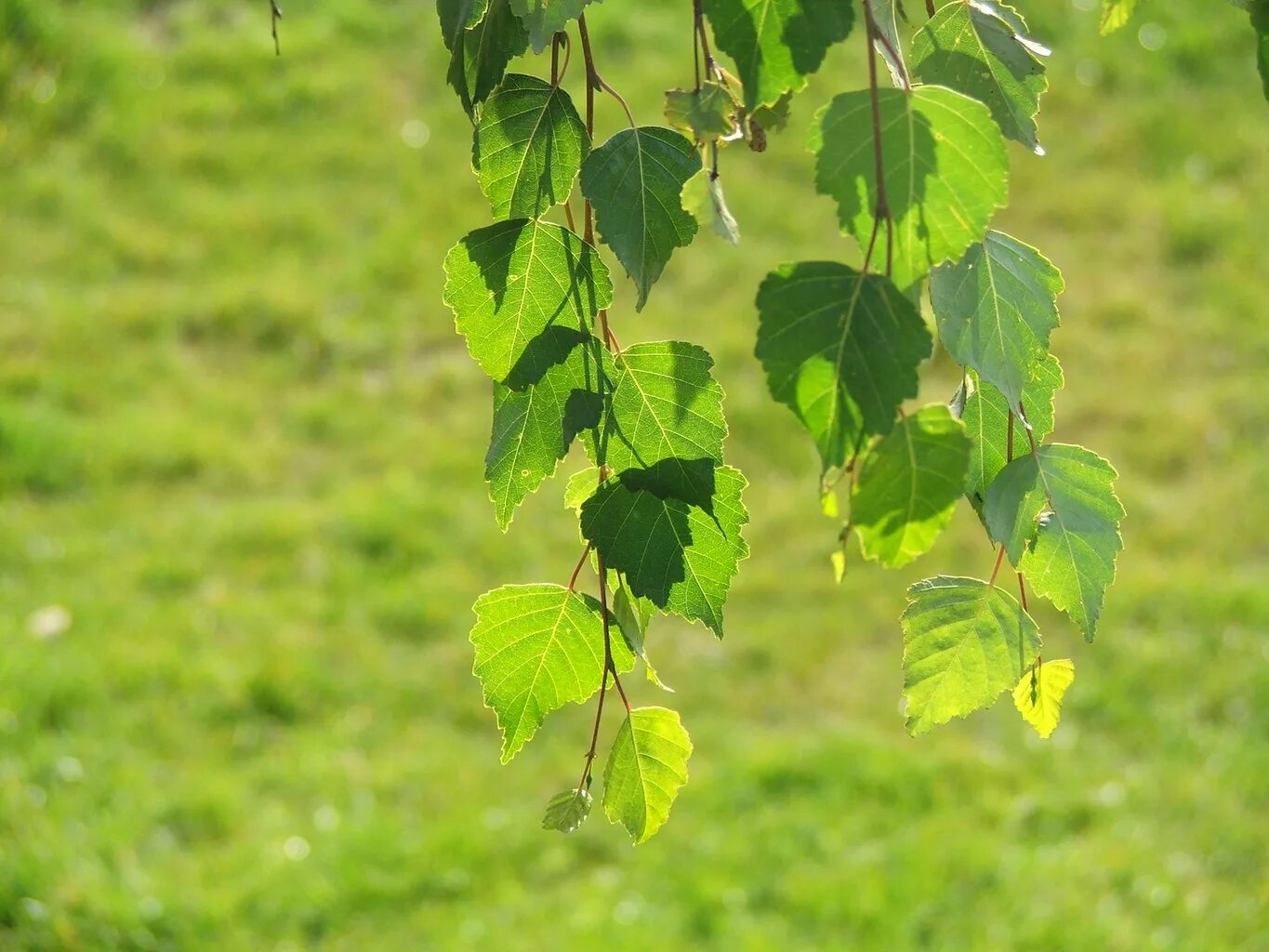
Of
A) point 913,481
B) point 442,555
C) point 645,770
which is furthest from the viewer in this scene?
point 442,555

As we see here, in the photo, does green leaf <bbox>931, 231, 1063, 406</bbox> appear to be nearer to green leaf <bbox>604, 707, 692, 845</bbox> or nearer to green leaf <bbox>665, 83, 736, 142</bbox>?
green leaf <bbox>665, 83, 736, 142</bbox>

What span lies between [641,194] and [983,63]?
0.78 feet

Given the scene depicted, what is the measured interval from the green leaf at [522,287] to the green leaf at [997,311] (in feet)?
0.64

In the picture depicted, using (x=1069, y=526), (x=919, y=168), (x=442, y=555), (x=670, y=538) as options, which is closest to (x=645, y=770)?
(x=670, y=538)

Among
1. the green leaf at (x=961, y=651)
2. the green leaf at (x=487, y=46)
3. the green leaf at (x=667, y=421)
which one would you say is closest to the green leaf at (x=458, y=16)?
the green leaf at (x=487, y=46)

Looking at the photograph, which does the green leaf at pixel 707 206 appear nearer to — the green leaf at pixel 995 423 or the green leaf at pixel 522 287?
the green leaf at pixel 522 287

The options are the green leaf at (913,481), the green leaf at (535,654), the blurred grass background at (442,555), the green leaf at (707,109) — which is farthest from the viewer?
the blurred grass background at (442,555)

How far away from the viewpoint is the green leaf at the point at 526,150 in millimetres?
825

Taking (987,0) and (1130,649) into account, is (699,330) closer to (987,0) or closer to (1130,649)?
(1130,649)

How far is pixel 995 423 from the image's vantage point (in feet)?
3.03

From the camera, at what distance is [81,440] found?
177 inches

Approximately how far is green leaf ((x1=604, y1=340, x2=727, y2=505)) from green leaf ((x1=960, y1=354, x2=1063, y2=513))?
0.18m

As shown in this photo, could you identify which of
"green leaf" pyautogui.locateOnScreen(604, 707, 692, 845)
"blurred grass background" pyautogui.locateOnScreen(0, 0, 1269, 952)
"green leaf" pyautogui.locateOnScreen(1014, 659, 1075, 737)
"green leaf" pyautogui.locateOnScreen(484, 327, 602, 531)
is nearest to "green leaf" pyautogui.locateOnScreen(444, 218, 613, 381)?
"green leaf" pyautogui.locateOnScreen(484, 327, 602, 531)

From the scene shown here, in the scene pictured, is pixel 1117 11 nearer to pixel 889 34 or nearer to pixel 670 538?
pixel 889 34
